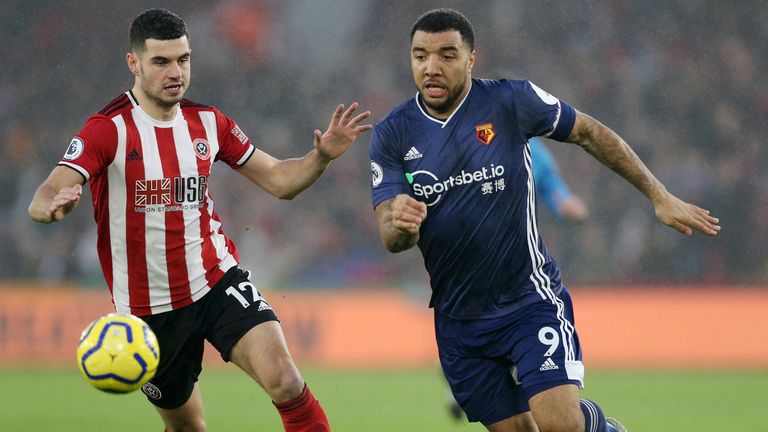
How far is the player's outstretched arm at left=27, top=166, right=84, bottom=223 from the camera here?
17.4ft

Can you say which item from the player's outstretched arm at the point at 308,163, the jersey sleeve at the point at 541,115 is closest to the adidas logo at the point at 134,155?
the player's outstretched arm at the point at 308,163

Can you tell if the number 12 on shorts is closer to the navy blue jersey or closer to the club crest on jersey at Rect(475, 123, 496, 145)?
the navy blue jersey

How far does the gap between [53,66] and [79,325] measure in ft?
17.5

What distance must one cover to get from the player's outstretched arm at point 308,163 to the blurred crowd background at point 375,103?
26.7ft

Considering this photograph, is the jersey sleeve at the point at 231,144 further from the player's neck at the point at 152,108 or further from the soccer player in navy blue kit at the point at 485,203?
the soccer player in navy blue kit at the point at 485,203

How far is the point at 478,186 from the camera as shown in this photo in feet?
18.6

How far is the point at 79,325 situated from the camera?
43.1 ft

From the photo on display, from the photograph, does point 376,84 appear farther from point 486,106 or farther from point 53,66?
point 486,106

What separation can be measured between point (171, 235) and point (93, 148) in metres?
0.61

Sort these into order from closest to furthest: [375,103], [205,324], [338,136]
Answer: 1. [205,324]
2. [338,136]
3. [375,103]

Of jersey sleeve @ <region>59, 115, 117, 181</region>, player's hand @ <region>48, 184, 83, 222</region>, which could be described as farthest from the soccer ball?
jersey sleeve @ <region>59, 115, 117, 181</region>

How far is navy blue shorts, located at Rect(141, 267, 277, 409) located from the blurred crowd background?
8.45 metres

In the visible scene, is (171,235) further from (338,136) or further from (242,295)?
(338,136)

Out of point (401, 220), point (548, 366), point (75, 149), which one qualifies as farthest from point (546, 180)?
point (75, 149)
